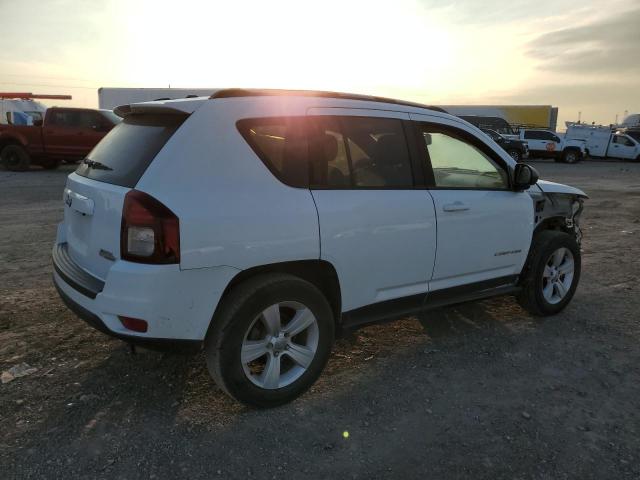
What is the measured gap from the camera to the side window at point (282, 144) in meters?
2.82

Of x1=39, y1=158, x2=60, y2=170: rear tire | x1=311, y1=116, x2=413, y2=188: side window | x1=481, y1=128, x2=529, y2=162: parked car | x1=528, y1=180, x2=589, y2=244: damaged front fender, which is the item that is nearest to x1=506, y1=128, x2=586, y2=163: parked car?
x1=481, y1=128, x2=529, y2=162: parked car

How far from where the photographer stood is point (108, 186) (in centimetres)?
276

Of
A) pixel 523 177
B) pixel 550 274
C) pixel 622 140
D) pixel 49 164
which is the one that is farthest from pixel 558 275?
pixel 622 140

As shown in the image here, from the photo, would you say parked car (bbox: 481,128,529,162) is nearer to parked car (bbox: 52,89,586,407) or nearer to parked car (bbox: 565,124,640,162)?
parked car (bbox: 565,124,640,162)

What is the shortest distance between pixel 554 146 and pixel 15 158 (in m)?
25.7

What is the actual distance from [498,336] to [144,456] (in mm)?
2784

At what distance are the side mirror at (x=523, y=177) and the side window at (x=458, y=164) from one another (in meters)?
0.08

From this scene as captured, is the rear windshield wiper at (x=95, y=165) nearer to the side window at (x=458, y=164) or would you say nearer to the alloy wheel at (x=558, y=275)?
the side window at (x=458, y=164)

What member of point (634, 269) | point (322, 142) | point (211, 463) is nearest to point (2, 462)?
point (211, 463)

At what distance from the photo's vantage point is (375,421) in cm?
292

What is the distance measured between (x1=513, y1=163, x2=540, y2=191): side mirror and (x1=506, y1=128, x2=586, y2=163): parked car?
27.1m

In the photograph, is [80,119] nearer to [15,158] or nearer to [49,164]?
[49,164]

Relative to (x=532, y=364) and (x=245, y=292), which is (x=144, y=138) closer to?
(x=245, y=292)

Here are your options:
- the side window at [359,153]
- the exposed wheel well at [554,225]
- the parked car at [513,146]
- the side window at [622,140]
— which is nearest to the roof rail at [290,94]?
the side window at [359,153]
